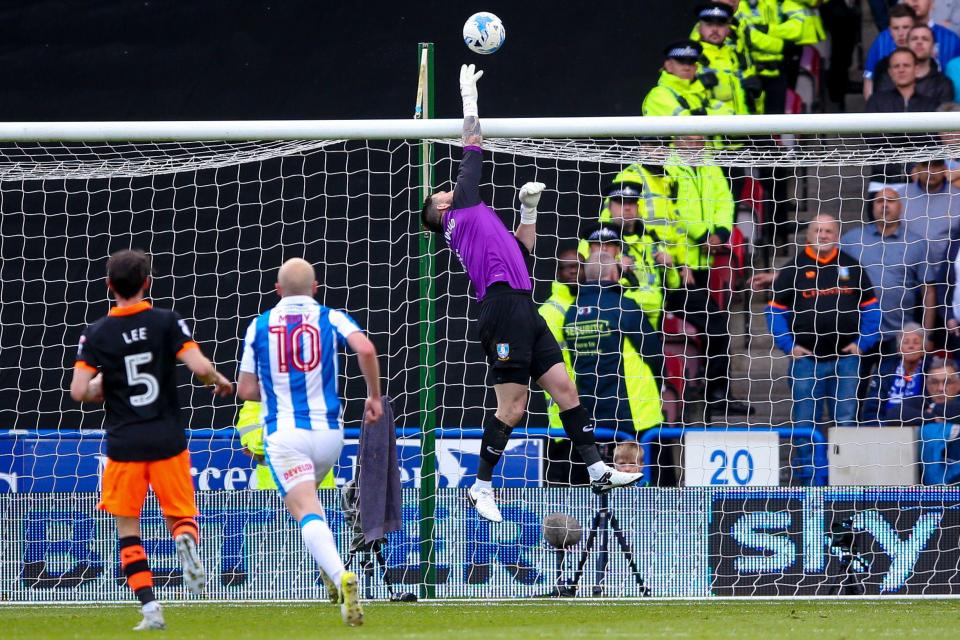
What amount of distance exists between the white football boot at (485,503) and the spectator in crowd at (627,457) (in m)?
1.77

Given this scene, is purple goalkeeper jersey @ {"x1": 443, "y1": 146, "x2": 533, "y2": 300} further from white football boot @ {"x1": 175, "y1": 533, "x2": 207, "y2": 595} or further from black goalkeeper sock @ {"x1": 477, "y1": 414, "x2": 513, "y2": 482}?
white football boot @ {"x1": 175, "y1": 533, "x2": 207, "y2": 595}

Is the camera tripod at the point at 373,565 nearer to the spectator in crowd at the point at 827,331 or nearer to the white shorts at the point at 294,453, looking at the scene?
the white shorts at the point at 294,453

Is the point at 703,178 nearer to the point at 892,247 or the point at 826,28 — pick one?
the point at 892,247

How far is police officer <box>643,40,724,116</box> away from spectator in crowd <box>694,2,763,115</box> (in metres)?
0.10

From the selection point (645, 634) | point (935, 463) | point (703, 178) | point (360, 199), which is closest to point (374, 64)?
point (360, 199)

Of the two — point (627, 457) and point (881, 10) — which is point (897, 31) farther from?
point (627, 457)

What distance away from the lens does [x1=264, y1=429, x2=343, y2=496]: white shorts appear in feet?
22.5

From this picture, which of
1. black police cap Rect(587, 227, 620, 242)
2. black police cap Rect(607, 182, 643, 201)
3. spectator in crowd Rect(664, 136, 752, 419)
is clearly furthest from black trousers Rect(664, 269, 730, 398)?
black police cap Rect(607, 182, 643, 201)

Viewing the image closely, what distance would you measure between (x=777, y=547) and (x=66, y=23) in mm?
8161

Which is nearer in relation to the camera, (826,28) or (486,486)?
(486,486)

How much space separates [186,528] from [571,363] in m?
4.67

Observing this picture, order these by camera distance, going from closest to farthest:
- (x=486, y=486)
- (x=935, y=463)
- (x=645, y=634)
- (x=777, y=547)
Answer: (x=645, y=634), (x=486, y=486), (x=777, y=547), (x=935, y=463)

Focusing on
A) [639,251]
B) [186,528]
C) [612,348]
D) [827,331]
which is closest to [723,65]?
[639,251]

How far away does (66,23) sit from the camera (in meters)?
12.6
